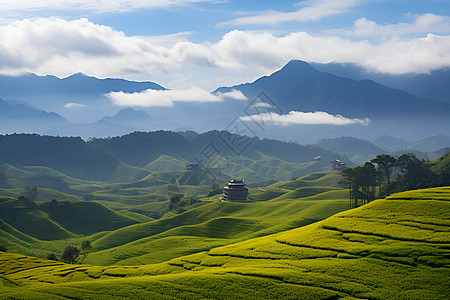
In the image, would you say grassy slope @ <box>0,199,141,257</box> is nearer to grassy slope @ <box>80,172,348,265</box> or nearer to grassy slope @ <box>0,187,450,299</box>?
grassy slope @ <box>80,172,348,265</box>

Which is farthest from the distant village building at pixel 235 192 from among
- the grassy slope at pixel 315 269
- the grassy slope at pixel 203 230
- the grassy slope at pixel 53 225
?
the grassy slope at pixel 315 269

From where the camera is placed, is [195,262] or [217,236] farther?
[217,236]

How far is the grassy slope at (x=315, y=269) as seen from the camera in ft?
123

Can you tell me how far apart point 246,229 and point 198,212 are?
1725 inches

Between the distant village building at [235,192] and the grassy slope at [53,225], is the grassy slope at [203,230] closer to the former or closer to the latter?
the distant village building at [235,192]

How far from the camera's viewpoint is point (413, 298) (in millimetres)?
34844

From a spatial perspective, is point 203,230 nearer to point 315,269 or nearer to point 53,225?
point 53,225

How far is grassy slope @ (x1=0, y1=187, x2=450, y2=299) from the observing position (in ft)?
123

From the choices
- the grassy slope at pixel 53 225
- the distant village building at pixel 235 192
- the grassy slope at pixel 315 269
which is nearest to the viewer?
the grassy slope at pixel 315 269

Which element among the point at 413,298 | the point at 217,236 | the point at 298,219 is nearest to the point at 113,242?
the point at 217,236

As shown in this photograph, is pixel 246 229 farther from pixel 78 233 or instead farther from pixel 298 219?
pixel 78 233

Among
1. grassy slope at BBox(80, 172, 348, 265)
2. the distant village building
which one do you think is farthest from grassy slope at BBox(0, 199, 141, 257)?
the distant village building

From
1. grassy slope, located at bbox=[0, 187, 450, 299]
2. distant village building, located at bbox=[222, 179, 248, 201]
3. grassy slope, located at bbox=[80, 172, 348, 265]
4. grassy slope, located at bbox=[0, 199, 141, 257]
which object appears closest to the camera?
grassy slope, located at bbox=[0, 187, 450, 299]

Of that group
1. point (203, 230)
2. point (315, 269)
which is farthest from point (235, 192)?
point (315, 269)
